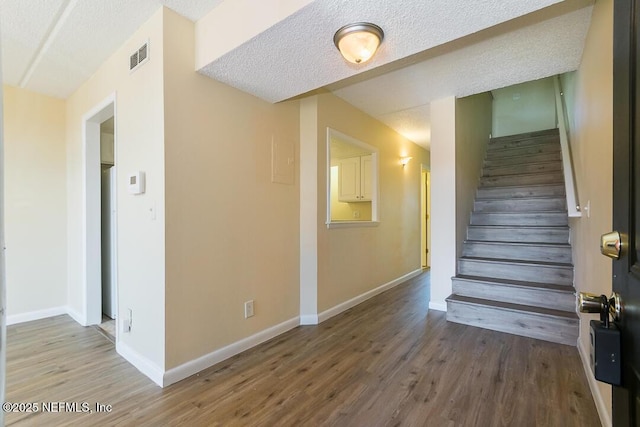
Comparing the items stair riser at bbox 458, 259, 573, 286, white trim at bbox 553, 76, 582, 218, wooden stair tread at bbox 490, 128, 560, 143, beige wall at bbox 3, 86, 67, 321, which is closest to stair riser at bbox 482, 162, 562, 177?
wooden stair tread at bbox 490, 128, 560, 143

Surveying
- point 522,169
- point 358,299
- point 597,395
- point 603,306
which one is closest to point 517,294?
point 597,395

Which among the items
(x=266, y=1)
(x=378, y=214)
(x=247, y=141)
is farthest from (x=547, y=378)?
(x=266, y=1)

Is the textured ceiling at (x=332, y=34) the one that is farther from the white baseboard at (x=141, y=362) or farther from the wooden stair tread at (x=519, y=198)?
the wooden stair tread at (x=519, y=198)

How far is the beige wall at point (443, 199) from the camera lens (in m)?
3.45

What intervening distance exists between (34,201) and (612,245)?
462 cm

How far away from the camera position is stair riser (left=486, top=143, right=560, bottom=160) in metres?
4.74

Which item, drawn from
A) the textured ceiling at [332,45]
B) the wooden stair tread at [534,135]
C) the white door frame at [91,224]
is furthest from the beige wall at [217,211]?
the wooden stair tread at [534,135]

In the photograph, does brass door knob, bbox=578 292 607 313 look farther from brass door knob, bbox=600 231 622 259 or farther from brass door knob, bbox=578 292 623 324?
brass door knob, bbox=600 231 622 259

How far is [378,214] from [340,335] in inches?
75.0

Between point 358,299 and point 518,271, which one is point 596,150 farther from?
point 358,299

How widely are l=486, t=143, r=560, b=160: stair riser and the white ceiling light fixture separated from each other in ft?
14.4

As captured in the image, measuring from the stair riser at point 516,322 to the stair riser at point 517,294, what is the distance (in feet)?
0.77

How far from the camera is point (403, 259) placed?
4.94 m

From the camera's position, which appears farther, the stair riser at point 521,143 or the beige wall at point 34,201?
the stair riser at point 521,143
